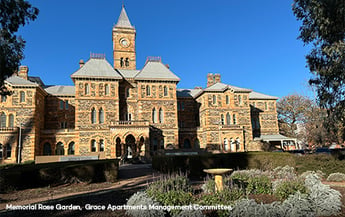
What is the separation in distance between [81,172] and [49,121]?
2637 centimetres

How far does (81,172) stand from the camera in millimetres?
14312

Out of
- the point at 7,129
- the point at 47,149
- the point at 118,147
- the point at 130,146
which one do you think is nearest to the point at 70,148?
the point at 47,149

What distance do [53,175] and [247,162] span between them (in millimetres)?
13052

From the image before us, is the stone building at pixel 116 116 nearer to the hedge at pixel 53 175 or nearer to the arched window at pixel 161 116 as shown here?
the arched window at pixel 161 116

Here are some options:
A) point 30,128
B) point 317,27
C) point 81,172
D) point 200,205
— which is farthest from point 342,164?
point 30,128

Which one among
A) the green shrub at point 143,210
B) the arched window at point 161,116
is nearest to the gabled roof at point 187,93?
the arched window at point 161,116

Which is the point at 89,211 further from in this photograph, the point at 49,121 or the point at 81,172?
the point at 49,121

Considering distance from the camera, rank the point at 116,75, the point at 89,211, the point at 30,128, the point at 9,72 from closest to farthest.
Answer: the point at 89,211 → the point at 9,72 → the point at 30,128 → the point at 116,75

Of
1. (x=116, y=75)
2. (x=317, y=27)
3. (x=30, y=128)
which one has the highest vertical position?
(x=116, y=75)

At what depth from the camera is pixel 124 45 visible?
46.4m

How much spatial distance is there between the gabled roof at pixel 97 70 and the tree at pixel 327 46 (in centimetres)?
2412

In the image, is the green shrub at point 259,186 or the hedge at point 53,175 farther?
the hedge at point 53,175

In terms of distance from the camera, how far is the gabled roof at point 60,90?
1473 inches

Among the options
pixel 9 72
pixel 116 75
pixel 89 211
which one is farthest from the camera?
pixel 116 75
